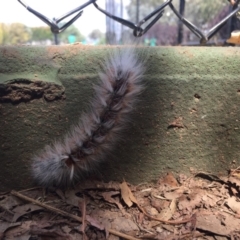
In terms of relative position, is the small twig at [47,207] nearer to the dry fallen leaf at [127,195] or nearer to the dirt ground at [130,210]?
the dirt ground at [130,210]

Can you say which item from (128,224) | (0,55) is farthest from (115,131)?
(0,55)

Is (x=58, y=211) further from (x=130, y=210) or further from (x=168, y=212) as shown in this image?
(x=168, y=212)

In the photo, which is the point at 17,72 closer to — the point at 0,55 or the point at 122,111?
the point at 0,55

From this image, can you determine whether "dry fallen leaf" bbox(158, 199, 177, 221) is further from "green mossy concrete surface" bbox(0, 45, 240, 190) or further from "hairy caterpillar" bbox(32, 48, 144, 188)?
"hairy caterpillar" bbox(32, 48, 144, 188)

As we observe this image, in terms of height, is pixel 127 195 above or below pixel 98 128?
below

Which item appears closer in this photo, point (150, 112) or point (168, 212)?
point (168, 212)

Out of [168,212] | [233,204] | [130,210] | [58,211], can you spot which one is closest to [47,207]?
[58,211]
